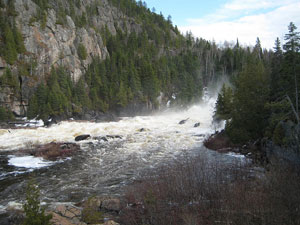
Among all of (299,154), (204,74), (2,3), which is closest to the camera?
(299,154)

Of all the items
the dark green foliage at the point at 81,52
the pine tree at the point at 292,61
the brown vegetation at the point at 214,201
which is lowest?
the brown vegetation at the point at 214,201

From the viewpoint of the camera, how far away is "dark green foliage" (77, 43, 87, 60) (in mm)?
66812

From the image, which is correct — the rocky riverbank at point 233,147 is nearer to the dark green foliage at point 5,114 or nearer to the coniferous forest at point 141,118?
the coniferous forest at point 141,118

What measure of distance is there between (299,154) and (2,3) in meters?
69.3

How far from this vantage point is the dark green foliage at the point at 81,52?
219 feet

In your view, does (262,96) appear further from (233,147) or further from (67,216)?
(67,216)

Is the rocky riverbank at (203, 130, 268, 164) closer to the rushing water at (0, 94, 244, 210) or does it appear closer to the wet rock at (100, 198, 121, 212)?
the rushing water at (0, 94, 244, 210)

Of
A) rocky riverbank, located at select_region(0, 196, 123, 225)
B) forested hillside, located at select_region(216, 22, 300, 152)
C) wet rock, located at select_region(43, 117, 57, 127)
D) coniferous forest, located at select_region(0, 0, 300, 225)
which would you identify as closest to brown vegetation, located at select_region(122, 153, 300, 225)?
coniferous forest, located at select_region(0, 0, 300, 225)

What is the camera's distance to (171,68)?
84.7 m

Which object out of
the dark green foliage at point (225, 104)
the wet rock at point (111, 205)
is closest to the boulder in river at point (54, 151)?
the wet rock at point (111, 205)

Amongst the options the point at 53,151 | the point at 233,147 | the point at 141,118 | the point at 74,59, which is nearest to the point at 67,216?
the point at 53,151

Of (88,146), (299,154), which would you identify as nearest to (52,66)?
(88,146)

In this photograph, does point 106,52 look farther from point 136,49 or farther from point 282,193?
point 282,193

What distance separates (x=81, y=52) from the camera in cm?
6681
